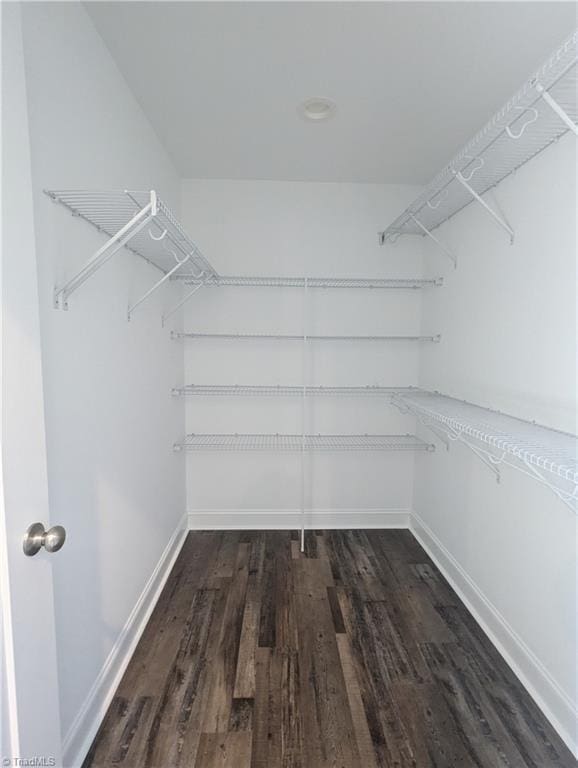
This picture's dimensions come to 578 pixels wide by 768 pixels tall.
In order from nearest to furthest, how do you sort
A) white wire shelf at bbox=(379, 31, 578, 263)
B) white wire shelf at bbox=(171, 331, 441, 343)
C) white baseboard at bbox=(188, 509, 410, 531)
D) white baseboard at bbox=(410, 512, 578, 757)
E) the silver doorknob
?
the silver doorknob
white wire shelf at bbox=(379, 31, 578, 263)
white baseboard at bbox=(410, 512, 578, 757)
white wire shelf at bbox=(171, 331, 441, 343)
white baseboard at bbox=(188, 509, 410, 531)

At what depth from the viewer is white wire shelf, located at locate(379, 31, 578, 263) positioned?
1.04m

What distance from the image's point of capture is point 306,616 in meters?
1.92

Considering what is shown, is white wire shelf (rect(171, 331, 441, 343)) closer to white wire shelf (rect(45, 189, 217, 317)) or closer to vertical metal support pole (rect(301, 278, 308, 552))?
vertical metal support pole (rect(301, 278, 308, 552))

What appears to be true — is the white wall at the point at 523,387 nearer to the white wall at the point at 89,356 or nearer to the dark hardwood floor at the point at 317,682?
the dark hardwood floor at the point at 317,682

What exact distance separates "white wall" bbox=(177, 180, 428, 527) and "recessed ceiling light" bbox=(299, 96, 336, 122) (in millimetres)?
767

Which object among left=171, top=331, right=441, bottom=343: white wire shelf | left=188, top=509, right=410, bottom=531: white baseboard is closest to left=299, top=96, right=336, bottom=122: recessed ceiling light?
left=171, top=331, right=441, bottom=343: white wire shelf

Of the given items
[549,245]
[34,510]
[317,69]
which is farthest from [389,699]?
[317,69]

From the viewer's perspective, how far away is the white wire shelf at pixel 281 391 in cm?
266

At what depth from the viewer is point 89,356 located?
4.43 feet

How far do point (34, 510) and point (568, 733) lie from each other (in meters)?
1.92

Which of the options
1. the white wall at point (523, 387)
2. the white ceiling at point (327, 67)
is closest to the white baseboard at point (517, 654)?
the white wall at point (523, 387)

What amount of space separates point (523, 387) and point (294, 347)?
1.46 m

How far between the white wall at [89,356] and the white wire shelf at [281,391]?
70 centimetres

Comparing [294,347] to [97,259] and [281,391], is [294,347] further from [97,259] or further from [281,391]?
[97,259]
